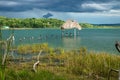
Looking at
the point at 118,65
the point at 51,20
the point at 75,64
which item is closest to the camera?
the point at 118,65

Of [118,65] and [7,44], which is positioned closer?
[7,44]

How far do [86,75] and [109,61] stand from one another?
5.19 ft

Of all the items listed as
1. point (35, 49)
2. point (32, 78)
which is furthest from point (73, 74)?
point (35, 49)

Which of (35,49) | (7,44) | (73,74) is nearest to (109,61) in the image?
(73,74)

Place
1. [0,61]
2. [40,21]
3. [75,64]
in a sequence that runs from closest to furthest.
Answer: [0,61], [75,64], [40,21]

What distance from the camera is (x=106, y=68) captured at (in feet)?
46.1

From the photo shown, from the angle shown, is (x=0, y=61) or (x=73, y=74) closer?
(x=0, y=61)

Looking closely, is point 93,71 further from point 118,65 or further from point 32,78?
point 32,78

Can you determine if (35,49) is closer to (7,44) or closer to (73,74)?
(73,74)

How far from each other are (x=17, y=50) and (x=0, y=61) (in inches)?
1092

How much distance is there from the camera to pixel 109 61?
1491 centimetres

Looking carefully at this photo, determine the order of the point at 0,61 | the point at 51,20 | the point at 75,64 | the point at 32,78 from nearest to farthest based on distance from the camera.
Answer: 1. the point at 0,61
2. the point at 32,78
3. the point at 75,64
4. the point at 51,20

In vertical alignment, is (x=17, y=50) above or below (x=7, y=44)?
below

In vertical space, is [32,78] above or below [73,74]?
above
